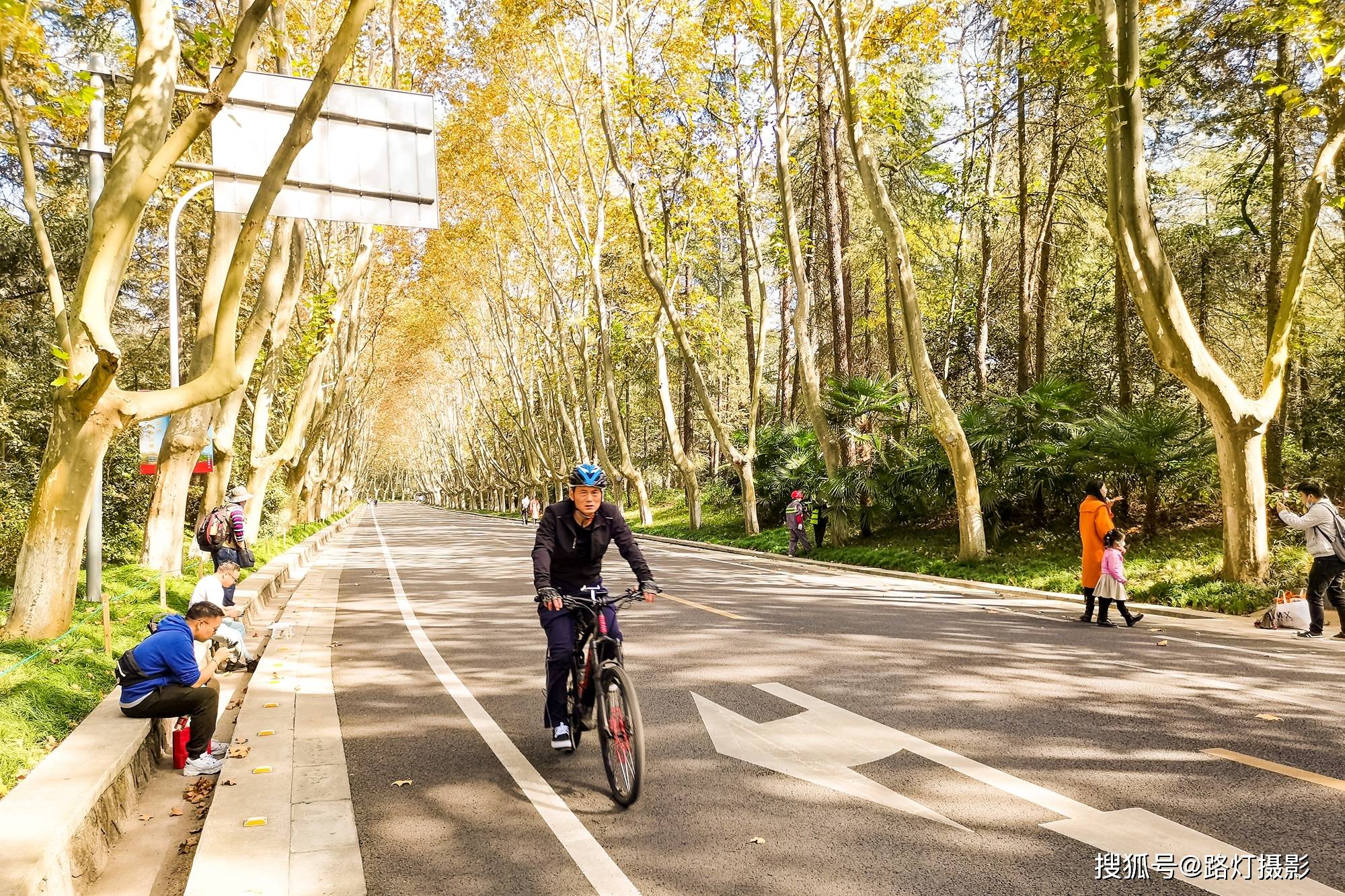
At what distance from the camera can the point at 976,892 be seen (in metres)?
3.61

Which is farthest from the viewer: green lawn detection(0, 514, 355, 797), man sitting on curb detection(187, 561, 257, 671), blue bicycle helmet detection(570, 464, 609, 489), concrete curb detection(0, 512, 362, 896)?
man sitting on curb detection(187, 561, 257, 671)

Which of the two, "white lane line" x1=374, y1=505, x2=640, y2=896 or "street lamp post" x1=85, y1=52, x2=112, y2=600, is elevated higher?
"street lamp post" x1=85, y1=52, x2=112, y2=600

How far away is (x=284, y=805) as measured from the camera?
189 inches

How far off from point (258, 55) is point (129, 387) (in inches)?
525

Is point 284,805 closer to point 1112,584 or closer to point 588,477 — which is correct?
point 588,477

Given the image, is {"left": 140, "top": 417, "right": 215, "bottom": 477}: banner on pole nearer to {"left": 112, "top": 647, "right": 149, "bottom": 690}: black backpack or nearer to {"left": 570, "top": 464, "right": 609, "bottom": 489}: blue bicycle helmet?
{"left": 112, "top": 647, "right": 149, "bottom": 690}: black backpack

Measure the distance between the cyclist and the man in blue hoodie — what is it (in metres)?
2.15

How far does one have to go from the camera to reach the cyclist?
550 centimetres

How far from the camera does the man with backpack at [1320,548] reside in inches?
357

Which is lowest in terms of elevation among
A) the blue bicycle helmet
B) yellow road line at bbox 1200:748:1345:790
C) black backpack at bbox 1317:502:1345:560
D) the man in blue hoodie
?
yellow road line at bbox 1200:748:1345:790

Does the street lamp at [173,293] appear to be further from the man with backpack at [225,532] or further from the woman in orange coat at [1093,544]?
the woman in orange coat at [1093,544]

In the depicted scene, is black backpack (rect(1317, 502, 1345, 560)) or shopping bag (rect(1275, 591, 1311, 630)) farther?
shopping bag (rect(1275, 591, 1311, 630))

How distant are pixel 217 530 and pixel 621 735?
7970 millimetres

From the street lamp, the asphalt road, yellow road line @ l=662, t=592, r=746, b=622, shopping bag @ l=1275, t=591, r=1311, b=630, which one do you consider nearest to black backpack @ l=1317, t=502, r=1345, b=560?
shopping bag @ l=1275, t=591, r=1311, b=630
